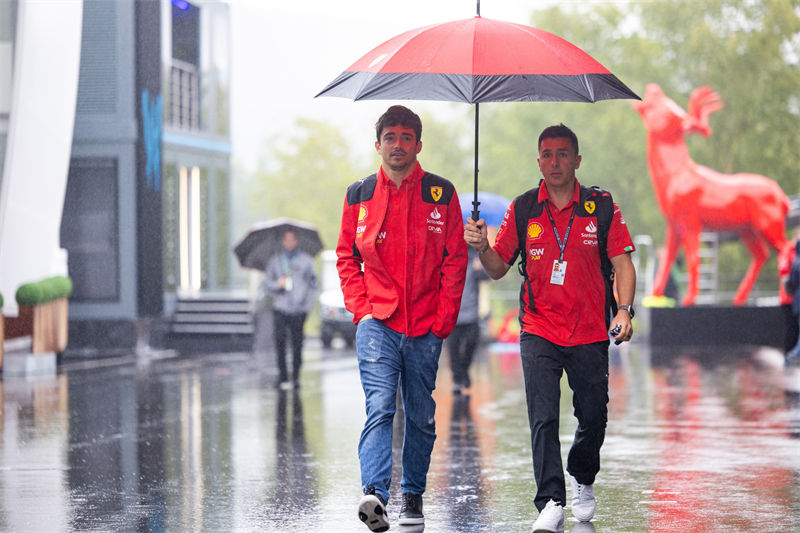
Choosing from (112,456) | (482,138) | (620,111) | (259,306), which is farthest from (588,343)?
(482,138)

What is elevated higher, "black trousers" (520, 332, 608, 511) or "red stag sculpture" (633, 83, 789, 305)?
"red stag sculpture" (633, 83, 789, 305)

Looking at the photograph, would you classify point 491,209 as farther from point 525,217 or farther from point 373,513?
point 373,513

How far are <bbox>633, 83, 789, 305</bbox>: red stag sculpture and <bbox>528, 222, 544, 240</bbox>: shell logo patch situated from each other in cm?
1573

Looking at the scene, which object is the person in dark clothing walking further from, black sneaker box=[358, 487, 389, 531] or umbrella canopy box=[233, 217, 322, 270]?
black sneaker box=[358, 487, 389, 531]

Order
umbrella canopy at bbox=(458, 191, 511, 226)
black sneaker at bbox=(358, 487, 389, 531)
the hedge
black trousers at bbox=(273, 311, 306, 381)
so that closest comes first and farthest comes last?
black sneaker at bbox=(358, 487, 389, 531) < black trousers at bbox=(273, 311, 306, 381) < umbrella canopy at bbox=(458, 191, 511, 226) < the hedge

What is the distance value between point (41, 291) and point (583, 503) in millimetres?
10932

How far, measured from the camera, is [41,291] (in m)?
15.9

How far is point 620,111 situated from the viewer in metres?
48.2

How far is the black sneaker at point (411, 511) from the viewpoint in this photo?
6.30 meters

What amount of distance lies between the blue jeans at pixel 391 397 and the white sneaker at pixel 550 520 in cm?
67

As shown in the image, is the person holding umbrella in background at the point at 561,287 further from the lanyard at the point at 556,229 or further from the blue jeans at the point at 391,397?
the blue jeans at the point at 391,397

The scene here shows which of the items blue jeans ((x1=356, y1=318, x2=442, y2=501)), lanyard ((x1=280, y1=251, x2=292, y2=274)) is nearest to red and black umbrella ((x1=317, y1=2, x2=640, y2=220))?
blue jeans ((x1=356, y1=318, x2=442, y2=501))

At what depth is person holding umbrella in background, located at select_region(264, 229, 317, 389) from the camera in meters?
14.3

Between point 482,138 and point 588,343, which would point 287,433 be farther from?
point 482,138
